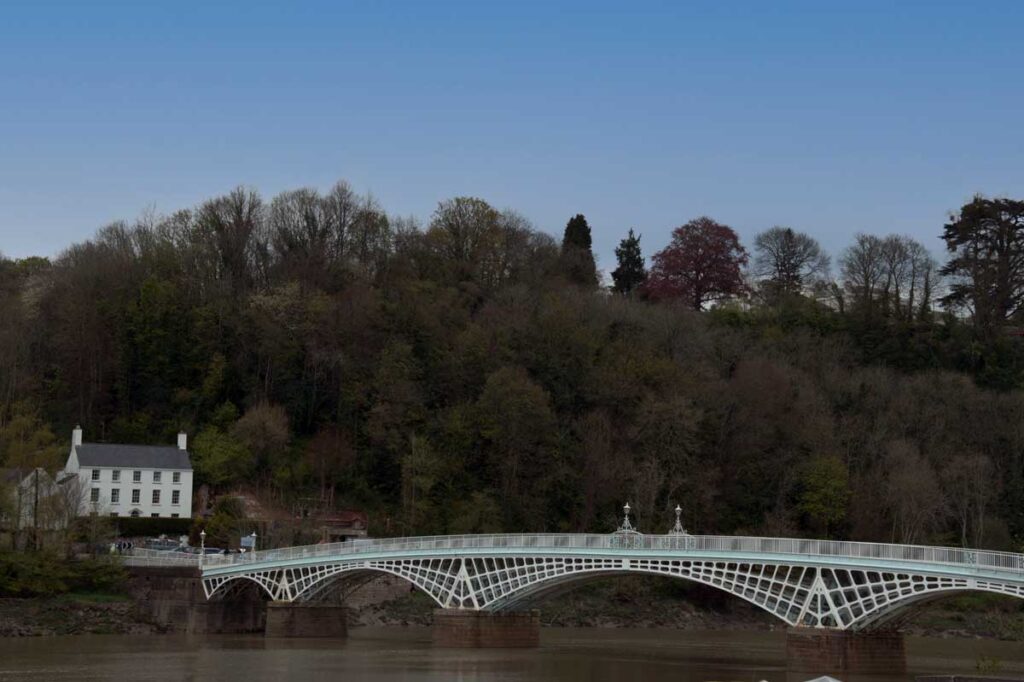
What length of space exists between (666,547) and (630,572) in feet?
6.85

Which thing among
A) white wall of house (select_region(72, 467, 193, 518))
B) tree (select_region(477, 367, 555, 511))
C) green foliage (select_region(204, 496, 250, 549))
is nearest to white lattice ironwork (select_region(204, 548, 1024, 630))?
green foliage (select_region(204, 496, 250, 549))

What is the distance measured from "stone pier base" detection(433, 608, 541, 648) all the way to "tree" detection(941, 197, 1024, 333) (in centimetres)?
5568

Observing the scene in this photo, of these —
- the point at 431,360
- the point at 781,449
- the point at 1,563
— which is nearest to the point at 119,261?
the point at 431,360

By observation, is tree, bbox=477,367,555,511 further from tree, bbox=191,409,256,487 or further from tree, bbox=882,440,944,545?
tree, bbox=882,440,944,545

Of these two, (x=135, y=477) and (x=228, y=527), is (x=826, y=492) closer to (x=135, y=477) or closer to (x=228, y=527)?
(x=228, y=527)

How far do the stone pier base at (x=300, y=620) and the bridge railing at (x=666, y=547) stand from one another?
8.35ft

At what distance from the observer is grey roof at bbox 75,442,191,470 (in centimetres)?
8550

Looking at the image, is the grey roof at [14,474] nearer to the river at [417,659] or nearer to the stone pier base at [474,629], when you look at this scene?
the river at [417,659]

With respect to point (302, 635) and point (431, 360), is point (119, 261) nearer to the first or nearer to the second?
point (431, 360)

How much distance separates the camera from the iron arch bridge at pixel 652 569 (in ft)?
165

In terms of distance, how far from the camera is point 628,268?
129 m

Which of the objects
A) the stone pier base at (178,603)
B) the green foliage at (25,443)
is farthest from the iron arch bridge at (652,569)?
the green foliage at (25,443)

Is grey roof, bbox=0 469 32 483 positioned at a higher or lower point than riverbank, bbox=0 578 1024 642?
higher

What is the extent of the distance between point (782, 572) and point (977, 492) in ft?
79.7
